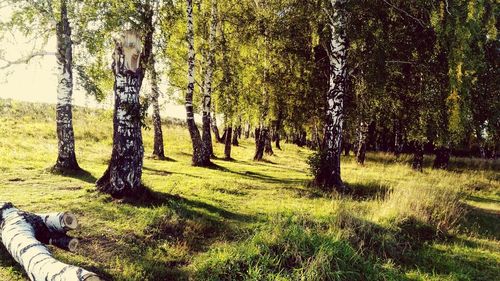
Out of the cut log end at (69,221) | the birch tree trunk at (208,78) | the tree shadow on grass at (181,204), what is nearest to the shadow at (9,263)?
the cut log end at (69,221)

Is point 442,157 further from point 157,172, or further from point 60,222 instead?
point 60,222

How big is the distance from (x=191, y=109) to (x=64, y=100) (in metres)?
5.83

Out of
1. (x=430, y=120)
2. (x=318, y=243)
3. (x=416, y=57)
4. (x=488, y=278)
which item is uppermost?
(x=416, y=57)

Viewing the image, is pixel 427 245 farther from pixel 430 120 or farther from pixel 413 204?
pixel 430 120

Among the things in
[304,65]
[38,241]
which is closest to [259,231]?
[38,241]

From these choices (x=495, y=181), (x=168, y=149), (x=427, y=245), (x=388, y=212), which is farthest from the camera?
(x=168, y=149)

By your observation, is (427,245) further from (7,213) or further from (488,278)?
(7,213)

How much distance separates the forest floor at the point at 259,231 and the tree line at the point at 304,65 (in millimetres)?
1485

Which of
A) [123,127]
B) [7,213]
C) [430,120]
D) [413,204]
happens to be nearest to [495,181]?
[430,120]

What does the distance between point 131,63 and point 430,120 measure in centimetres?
1158

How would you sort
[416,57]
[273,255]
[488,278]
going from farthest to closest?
1. [416,57]
2. [488,278]
3. [273,255]

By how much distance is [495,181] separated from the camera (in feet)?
60.9

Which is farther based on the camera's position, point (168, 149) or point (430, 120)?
point (168, 149)

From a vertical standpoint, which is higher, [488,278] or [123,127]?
[123,127]
